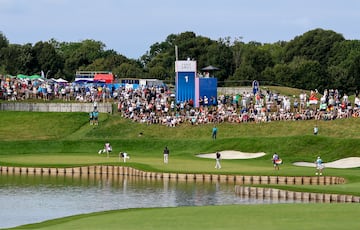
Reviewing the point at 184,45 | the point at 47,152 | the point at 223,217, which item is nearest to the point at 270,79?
the point at 184,45

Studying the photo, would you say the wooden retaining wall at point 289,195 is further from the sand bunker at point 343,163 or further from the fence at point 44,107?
the fence at point 44,107

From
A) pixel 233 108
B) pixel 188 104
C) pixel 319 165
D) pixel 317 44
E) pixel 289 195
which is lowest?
pixel 289 195

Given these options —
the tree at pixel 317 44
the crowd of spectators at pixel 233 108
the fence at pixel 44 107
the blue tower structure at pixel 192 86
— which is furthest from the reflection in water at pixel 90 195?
the tree at pixel 317 44

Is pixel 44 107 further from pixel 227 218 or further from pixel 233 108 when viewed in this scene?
pixel 227 218

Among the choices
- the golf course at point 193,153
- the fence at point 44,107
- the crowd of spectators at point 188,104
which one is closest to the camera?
the golf course at point 193,153

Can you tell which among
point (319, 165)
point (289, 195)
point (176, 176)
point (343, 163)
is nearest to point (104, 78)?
point (343, 163)

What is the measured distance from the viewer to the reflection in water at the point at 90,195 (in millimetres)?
51156

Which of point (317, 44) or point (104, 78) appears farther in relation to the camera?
point (317, 44)

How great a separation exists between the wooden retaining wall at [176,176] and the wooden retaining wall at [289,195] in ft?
16.4

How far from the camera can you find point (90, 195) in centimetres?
5812

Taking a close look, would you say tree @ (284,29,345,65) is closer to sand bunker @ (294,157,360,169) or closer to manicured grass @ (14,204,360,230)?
sand bunker @ (294,157,360,169)

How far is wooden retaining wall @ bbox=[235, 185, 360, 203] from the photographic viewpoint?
51875 millimetres

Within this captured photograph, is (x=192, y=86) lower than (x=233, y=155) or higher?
higher

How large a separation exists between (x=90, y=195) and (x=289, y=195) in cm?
1162
